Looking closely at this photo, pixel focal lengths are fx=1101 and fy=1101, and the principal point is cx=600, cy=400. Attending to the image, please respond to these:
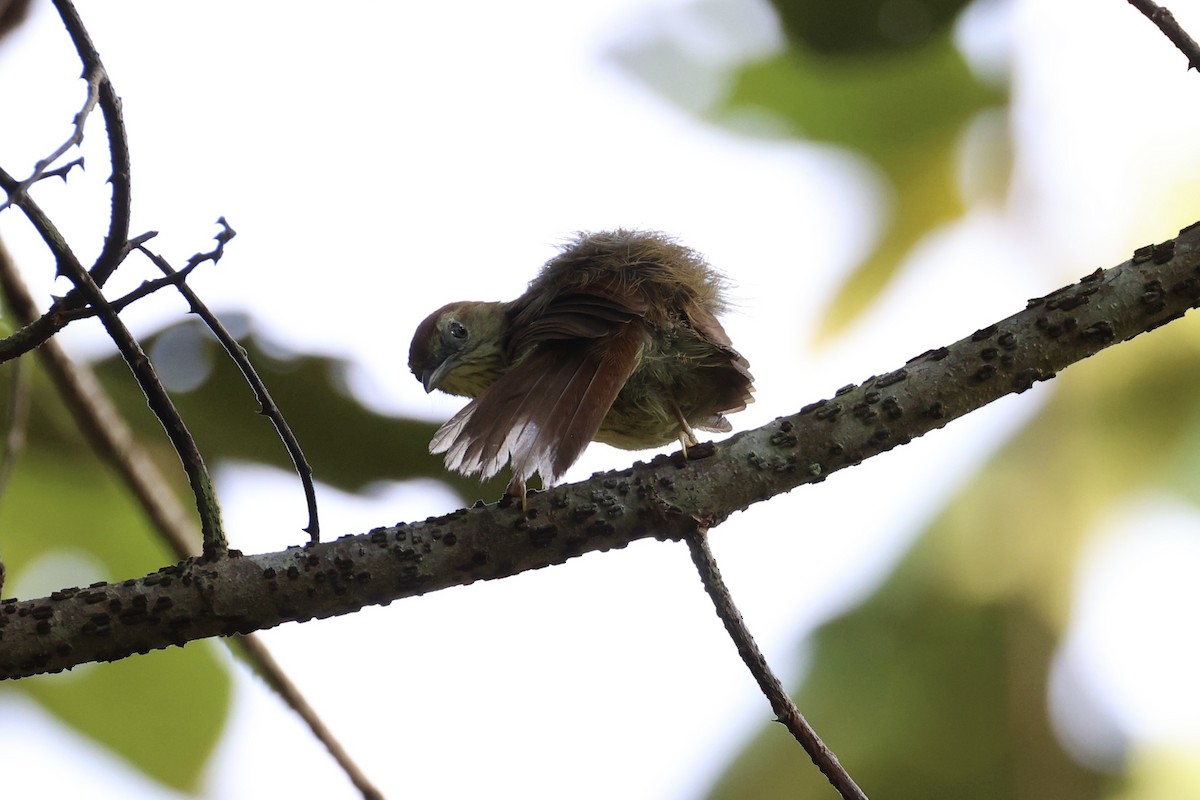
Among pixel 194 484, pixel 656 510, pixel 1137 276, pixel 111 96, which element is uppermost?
pixel 111 96

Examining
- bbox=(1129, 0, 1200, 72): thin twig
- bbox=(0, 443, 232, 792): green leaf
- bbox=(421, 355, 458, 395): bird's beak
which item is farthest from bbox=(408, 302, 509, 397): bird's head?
bbox=(0, 443, 232, 792): green leaf

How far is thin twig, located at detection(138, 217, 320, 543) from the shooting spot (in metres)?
2.00

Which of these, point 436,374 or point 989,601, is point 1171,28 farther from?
point 989,601

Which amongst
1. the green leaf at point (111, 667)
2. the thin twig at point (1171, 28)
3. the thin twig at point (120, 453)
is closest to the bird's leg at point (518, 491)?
the thin twig at point (120, 453)

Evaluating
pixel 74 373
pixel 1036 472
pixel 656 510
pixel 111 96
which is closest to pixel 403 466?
pixel 74 373

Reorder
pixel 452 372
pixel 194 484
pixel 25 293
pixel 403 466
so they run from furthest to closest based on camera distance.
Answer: pixel 403 466 → pixel 452 372 → pixel 25 293 → pixel 194 484

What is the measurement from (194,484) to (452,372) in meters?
1.54

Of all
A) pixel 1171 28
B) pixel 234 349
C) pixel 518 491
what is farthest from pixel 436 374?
pixel 1171 28

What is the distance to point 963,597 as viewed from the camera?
229 inches

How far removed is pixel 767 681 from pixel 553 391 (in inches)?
37.5

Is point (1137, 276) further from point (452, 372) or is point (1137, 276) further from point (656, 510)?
point (452, 372)

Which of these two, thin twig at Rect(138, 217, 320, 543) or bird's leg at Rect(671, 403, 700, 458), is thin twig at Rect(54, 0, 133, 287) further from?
bird's leg at Rect(671, 403, 700, 458)

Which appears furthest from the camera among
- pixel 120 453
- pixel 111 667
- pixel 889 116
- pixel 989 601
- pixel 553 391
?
pixel 889 116

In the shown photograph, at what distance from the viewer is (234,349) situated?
209cm
